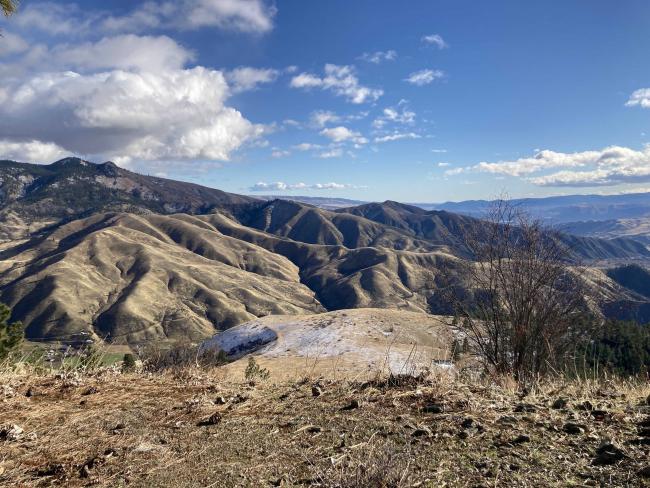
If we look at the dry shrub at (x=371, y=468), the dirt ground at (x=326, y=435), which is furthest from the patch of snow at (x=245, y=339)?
the dry shrub at (x=371, y=468)

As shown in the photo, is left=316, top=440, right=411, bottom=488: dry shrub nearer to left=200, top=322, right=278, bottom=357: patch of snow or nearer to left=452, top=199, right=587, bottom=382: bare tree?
left=452, top=199, right=587, bottom=382: bare tree

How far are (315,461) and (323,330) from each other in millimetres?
70706

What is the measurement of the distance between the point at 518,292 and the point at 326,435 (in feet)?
36.7

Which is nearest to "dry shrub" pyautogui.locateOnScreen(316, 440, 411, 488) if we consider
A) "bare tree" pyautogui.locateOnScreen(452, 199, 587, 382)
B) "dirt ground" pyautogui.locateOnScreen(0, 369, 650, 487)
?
"dirt ground" pyautogui.locateOnScreen(0, 369, 650, 487)

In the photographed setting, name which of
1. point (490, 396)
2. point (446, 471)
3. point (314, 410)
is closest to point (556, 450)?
point (446, 471)

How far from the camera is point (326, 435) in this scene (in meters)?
4.96

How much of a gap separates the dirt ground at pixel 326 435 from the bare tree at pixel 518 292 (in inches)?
268

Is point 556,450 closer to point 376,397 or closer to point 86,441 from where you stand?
point 376,397

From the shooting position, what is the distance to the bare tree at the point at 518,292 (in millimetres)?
13578

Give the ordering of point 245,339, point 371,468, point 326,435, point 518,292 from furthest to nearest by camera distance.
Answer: point 245,339 < point 518,292 < point 326,435 < point 371,468

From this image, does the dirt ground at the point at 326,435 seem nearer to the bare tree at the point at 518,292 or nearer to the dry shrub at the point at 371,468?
the dry shrub at the point at 371,468

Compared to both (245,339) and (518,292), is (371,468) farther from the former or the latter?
(245,339)

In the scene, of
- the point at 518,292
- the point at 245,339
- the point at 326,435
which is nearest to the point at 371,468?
the point at 326,435

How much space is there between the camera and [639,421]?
16.0 feet
